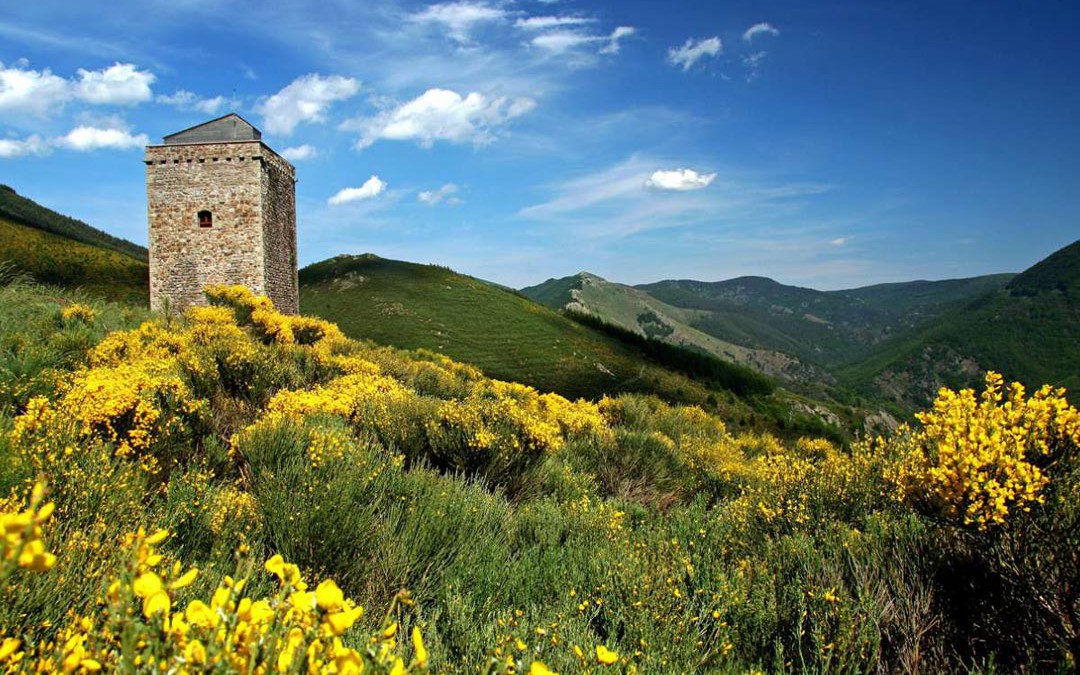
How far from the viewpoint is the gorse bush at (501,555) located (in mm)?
1361

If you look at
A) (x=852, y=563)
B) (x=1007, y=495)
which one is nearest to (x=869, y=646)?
(x=852, y=563)

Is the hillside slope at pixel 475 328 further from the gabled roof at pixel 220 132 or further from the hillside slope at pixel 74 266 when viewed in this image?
the gabled roof at pixel 220 132

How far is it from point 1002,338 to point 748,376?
15001cm

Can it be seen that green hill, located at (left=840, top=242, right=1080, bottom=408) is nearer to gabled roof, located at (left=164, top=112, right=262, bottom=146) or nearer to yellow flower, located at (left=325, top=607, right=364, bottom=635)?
gabled roof, located at (left=164, top=112, right=262, bottom=146)

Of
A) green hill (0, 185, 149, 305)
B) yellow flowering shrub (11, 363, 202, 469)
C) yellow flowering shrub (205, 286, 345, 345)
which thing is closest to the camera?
yellow flowering shrub (11, 363, 202, 469)

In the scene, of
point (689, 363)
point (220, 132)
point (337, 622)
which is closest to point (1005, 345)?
point (689, 363)

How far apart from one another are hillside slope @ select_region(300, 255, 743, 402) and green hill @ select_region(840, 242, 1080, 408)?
141 m

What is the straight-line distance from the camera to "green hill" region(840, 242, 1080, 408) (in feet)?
475

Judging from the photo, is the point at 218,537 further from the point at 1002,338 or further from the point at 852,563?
the point at 1002,338

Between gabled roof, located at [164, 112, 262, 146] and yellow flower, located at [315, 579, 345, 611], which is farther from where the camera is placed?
gabled roof, located at [164, 112, 262, 146]

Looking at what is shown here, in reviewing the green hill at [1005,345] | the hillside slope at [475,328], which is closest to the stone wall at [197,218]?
the hillside slope at [475,328]

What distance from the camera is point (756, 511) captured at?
13.9 feet

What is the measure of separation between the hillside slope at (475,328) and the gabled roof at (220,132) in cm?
1654

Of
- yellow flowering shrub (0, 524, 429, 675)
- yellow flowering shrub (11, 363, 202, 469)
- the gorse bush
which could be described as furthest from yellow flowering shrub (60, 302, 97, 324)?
yellow flowering shrub (0, 524, 429, 675)
